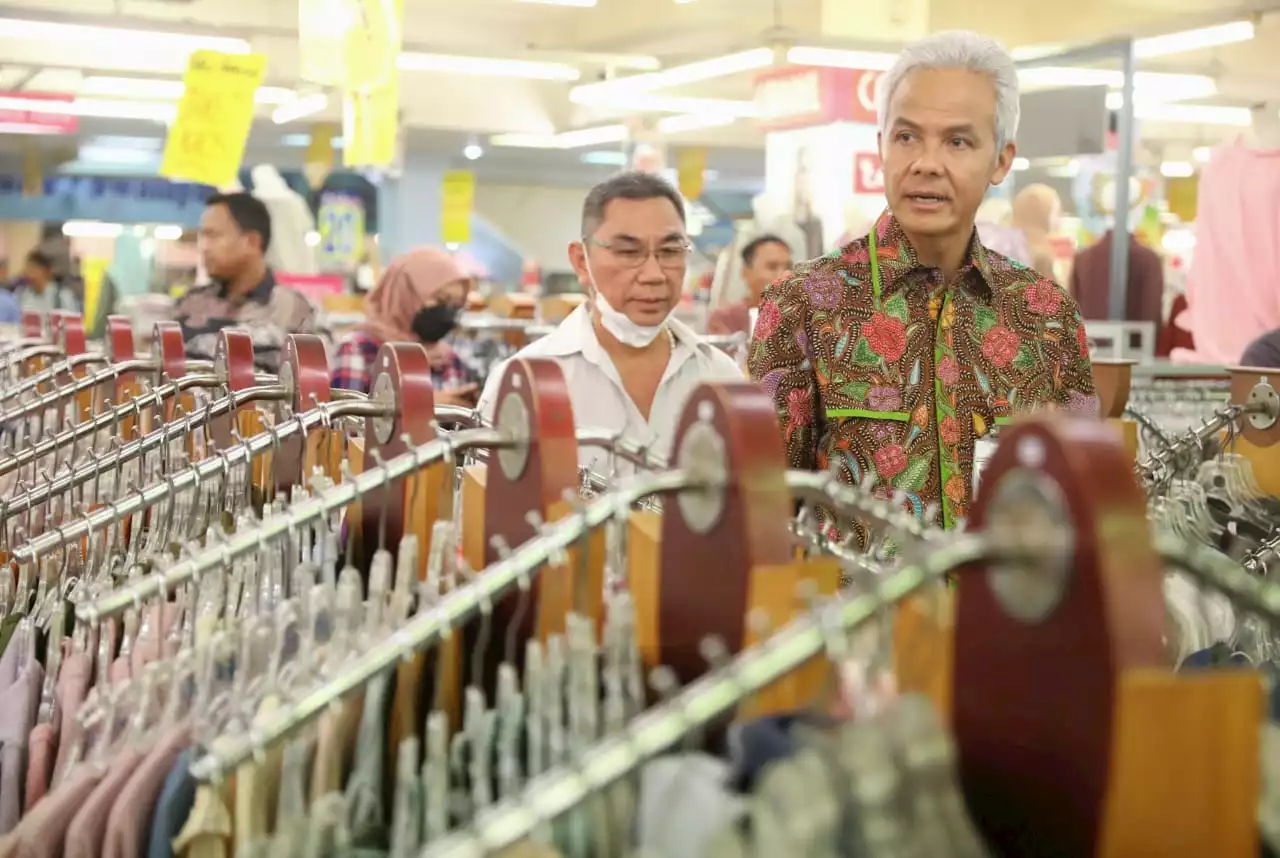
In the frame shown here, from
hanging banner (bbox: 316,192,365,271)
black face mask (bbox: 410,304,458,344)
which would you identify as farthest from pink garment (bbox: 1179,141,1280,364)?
hanging banner (bbox: 316,192,365,271)

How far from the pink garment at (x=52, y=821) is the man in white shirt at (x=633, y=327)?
5.31ft

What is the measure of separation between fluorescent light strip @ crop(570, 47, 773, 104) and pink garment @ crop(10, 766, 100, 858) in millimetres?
6991

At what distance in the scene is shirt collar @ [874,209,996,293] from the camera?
206cm

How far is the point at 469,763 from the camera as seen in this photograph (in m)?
1.06

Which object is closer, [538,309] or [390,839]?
[390,839]

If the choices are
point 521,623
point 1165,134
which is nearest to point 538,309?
point 521,623

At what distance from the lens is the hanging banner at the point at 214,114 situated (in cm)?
459

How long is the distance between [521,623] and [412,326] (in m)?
3.47

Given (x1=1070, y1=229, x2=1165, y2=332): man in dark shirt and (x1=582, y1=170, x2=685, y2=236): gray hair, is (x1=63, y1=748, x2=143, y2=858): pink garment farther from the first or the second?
(x1=1070, y1=229, x2=1165, y2=332): man in dark shirt

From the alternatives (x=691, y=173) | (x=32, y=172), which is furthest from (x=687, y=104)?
(x=32, y=172)

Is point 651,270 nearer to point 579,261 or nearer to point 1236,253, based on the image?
point 579,261

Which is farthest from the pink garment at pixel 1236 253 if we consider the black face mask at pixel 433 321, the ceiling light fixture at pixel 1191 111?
the ceiling light fixture at pixel 1191 111

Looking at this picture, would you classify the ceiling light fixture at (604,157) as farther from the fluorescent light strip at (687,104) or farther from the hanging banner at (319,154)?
the fluorescent light strip at (687,104)

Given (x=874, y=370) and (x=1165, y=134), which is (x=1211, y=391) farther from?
(x=1165, y=134)
